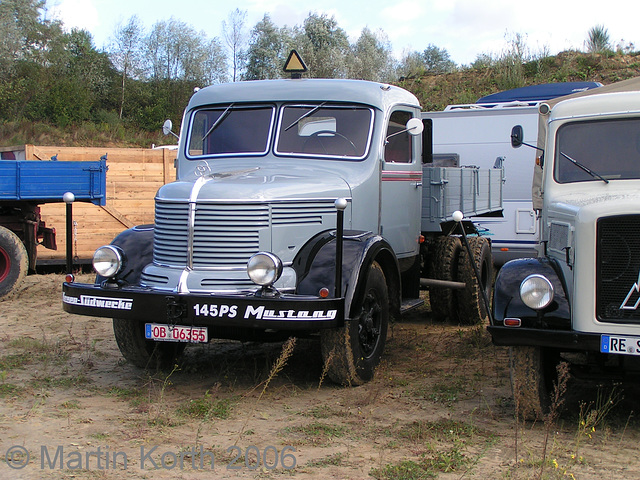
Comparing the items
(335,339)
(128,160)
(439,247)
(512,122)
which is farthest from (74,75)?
(335,339)

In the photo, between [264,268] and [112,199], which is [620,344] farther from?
[112,199]

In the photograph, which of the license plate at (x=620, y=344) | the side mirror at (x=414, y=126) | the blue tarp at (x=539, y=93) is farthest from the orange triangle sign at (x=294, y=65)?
the blue tarp at (x=539, y=93)

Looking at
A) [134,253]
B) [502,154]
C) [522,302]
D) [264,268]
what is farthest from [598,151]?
[502,154]

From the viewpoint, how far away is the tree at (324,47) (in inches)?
1594

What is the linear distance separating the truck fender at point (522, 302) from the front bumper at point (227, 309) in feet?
3.55

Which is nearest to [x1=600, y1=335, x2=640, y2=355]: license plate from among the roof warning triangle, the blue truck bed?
the roof warning triangle

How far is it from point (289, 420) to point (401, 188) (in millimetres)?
2851

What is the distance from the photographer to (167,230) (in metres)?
5.56

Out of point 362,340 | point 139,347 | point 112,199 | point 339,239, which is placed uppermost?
point 112,199

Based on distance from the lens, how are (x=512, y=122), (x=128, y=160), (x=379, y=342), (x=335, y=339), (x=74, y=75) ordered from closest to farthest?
(x=335, y=339) < (x=379, y=342) < (x=512, y=122) < (x=128, y=160) < (x=74, y=75)

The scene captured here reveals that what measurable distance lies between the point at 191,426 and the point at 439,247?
4.27 meters

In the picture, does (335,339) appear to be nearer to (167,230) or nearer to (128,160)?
(167,230)

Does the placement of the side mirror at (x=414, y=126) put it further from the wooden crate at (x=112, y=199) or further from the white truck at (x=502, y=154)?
the wooden crate at (x=112, y=199)

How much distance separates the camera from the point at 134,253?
586 centimetres
